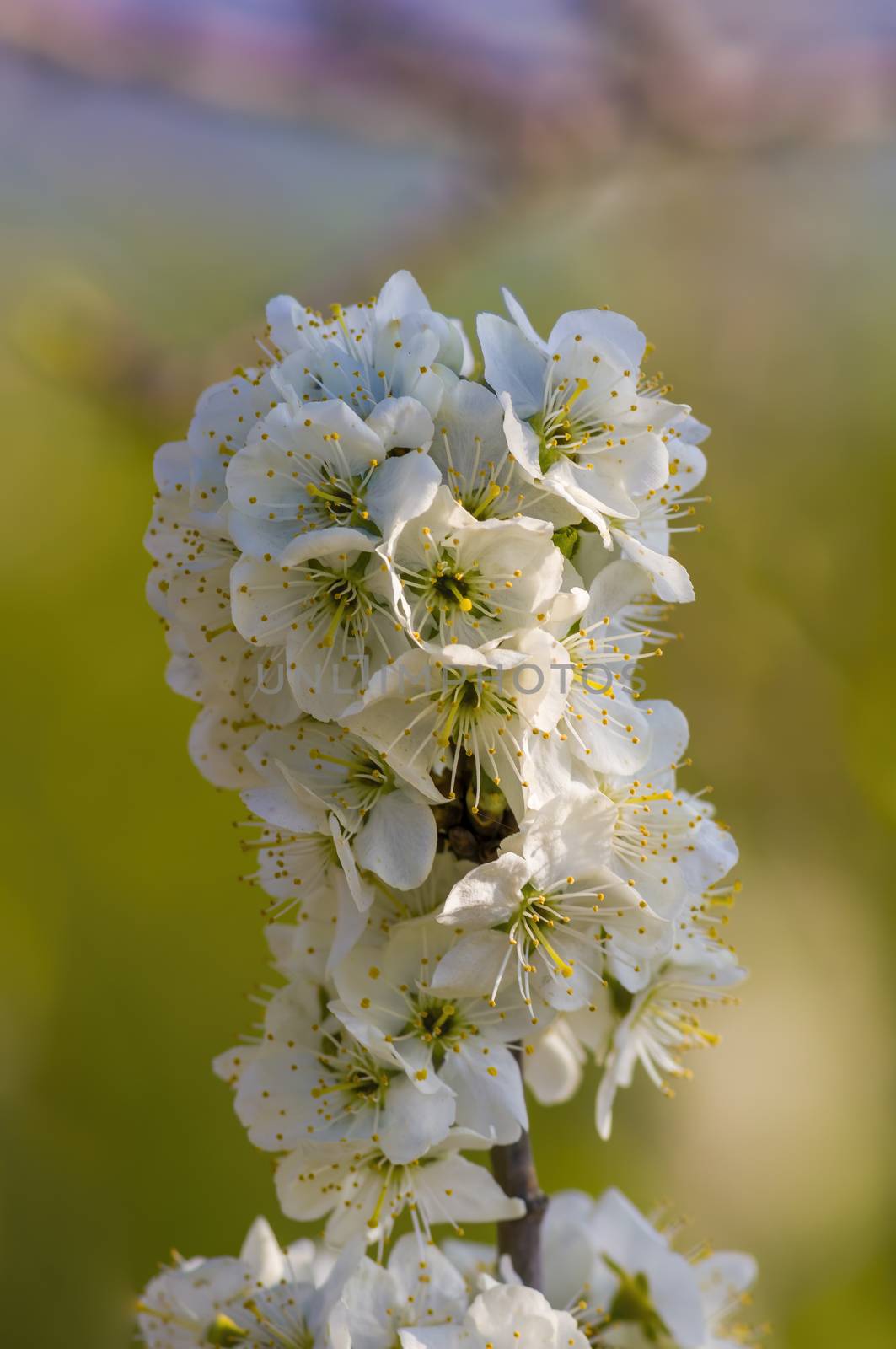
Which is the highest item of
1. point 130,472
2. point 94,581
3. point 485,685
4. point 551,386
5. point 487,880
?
point 130,472

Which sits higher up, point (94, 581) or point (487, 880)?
point (94, 581)

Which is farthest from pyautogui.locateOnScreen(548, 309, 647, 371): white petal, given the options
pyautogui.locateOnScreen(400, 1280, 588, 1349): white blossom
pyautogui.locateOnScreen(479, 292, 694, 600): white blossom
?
pyautogui.locateOnScreen(400, 1280, 588, 1349): white blossom

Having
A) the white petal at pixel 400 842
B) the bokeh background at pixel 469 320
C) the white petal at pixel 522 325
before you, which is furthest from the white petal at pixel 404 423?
the bokeh background at pixel 469 320

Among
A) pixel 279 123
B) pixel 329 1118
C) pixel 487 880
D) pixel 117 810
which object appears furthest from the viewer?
pixel 279 123

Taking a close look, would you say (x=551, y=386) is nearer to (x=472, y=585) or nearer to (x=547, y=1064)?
(x=472, y=585)

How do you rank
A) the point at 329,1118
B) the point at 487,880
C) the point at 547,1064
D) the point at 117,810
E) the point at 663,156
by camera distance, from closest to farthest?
the point at 487,880 → the point at 329,1118 → the point at 547,1064 → the point at 117,810 → the point at 663,156

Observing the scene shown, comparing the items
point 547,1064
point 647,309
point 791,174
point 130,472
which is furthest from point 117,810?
point 791,174

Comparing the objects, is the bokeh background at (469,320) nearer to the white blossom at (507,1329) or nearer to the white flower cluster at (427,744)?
the white flower cluster at (427,744)

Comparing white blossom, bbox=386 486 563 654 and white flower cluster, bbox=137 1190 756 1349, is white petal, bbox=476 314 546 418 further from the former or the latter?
white flower cluster, bbox=137 1190 756 1349
